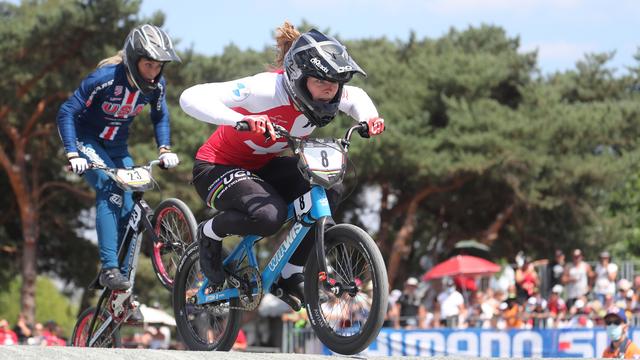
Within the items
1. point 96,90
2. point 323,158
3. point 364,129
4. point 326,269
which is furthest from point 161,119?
point 326,269

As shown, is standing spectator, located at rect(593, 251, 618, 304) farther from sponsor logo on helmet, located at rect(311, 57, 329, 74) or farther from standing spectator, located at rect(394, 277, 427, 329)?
sponsor logo on helmet, located at rect(311, 57, 329, 74)

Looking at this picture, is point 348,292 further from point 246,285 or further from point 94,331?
point 94,331

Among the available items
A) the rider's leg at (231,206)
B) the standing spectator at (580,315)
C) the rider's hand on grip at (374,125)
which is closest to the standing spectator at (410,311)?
the standing spectator at (580,315)

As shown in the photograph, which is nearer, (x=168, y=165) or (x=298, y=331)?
(x=168, y=165)

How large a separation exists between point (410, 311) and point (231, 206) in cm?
1610

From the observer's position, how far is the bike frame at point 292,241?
6.84m

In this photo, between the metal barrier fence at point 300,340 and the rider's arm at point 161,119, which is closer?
the rider's arm at point 161,119

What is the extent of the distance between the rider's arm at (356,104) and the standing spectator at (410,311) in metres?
14.1

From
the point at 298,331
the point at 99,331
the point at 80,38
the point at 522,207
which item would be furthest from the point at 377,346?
the point at 522,207

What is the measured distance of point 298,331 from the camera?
21.6 meters

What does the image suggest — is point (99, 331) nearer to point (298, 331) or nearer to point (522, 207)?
point (298, 331)

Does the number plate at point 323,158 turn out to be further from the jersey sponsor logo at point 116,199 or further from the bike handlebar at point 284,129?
the jersey sponsor logo at point 116,199

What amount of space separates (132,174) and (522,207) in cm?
3125

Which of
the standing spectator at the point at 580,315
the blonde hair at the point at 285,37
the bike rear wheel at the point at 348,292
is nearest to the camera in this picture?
the bike rear wheel at the point at 348,292
